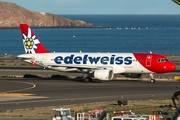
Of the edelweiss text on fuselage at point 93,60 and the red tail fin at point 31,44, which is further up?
the red tail fin at point 31,44

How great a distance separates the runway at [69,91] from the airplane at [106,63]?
141 centimetres

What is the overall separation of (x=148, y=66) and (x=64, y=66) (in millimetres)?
11169

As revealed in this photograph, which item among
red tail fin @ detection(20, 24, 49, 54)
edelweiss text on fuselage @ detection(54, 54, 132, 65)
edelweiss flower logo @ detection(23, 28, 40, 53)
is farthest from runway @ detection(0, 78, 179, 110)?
edelweiss flower logo @ detection(23, 28, 40, 53)

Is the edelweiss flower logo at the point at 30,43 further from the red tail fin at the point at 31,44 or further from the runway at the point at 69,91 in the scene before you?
the runway at the point at 69,91

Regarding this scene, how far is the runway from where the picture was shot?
57.3 m

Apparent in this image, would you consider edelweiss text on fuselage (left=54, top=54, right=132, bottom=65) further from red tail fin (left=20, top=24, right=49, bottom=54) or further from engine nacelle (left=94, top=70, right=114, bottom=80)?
red tail fin (left=20, top=24, right=49, bottom=54)

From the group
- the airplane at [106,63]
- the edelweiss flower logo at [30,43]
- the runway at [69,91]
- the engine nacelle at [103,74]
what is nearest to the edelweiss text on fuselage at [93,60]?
the airplane at [106,63]

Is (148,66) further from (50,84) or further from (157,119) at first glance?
(157,119)

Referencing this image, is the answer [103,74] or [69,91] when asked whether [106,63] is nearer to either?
[103,74]

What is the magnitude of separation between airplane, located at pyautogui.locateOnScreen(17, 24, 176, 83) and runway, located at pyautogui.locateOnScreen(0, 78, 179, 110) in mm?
1409

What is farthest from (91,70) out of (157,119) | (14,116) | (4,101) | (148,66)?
(157,119)

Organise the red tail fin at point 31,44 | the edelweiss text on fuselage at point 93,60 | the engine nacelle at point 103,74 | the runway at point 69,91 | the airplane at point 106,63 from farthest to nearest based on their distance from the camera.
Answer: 1. the red tail fin at point 31,44
2. the edelweiss text on fuselage at point 93,60
3. the airplane at point 106,63
4. the engine nacelle at point 103,74
5. the runway at point 69,91

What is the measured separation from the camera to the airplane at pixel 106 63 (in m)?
73.8

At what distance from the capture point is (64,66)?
7712 centimetres
